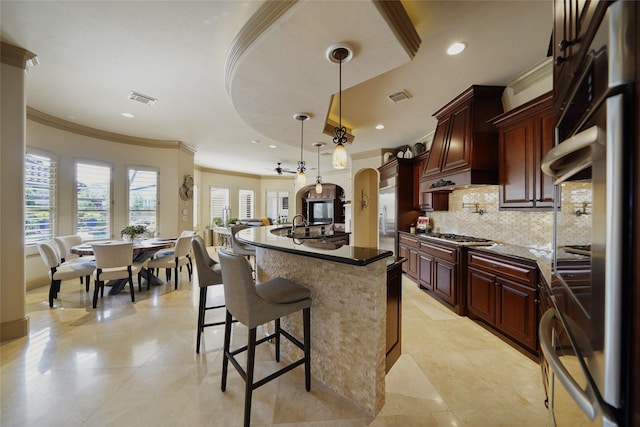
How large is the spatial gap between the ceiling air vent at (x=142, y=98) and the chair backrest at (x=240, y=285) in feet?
9.95

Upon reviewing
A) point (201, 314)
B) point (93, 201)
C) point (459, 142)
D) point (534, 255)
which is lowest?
point (201, 314)

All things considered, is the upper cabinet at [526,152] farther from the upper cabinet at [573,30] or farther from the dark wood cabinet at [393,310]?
the dark wood cabinet at [393,310]

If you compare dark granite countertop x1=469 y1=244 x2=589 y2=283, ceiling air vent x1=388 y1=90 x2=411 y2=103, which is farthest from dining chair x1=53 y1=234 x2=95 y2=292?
dark granite countertop x1=469 y1=244 x2=589 y2=283

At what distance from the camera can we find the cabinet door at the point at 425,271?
133 inches

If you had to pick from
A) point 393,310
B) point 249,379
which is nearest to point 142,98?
point 249,379

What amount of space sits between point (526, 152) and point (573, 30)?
197cm

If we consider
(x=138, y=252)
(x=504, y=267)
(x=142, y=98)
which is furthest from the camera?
(x=138, y=252)

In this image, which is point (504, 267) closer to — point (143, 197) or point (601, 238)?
point (601, 238)

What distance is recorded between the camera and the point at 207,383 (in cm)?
175

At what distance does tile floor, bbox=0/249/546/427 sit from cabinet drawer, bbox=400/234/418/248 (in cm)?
143

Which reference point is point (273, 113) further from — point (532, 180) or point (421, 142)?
point (421, 142)

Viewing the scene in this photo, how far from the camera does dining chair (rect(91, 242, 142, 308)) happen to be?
9.92ft

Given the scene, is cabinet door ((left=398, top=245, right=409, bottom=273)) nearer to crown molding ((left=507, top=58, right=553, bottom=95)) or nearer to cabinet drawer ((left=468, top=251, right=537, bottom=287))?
cabinet drawer ((left=468, top=251, right=537, bottom=287))

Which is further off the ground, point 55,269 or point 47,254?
point 47,254
